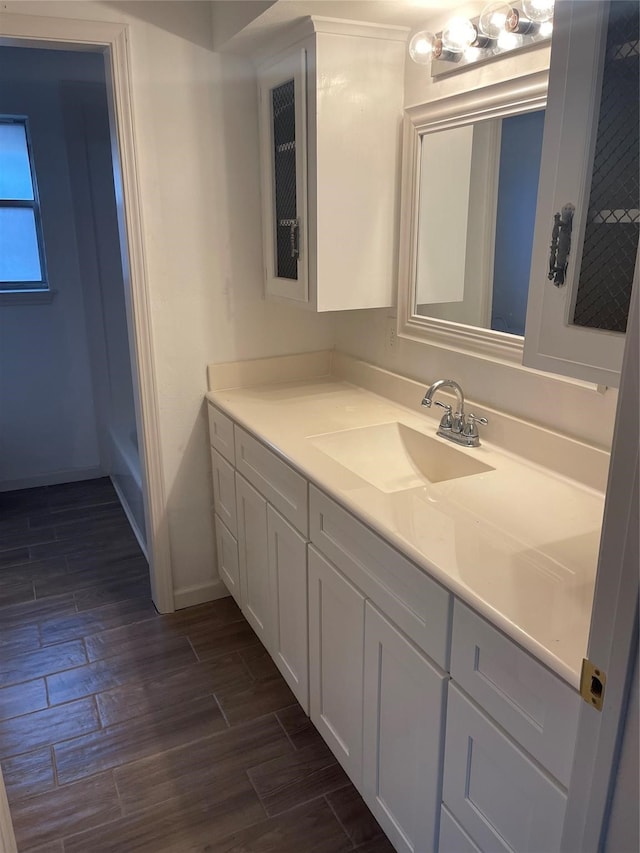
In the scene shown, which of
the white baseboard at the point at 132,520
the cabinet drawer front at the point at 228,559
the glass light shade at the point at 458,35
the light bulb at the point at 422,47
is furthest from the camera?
the white baseboard at the point at 132,520

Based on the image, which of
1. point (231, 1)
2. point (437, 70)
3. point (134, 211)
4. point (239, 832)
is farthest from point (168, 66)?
point (239, 832)

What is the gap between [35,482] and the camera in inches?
153

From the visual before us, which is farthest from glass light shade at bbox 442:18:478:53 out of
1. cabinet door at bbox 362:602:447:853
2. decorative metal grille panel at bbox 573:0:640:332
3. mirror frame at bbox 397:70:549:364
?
cabinet door at bbox 362:602:447:853

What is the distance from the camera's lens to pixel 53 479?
155 inches

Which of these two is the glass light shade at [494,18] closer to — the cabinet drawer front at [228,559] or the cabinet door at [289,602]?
the cabinet door at [289,602]

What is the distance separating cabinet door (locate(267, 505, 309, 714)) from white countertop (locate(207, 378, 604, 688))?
267 millimetres

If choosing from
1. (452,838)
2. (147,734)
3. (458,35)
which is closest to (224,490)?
(147,734)

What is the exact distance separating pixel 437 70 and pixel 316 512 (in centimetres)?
134

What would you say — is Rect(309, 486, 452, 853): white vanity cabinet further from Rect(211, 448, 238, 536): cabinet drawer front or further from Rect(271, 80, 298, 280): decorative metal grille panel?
Rect(271, 80, 298, 280): decorative metal grille panel

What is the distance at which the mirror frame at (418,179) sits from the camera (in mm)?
1644

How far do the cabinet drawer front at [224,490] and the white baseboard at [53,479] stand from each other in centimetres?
170

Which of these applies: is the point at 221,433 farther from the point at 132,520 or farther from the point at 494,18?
the point at 494,18

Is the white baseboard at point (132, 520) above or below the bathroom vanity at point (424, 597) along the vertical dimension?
below

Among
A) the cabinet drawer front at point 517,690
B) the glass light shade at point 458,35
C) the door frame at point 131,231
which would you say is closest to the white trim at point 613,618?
the cabinet drawer front at point 517,690
